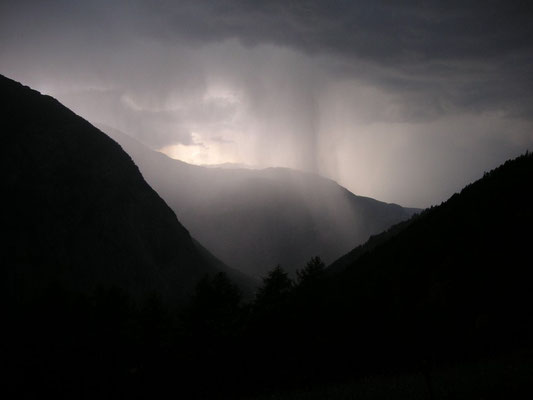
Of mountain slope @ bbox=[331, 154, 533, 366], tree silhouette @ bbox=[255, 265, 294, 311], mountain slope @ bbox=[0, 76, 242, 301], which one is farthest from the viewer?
mountain slope @ bbox=[0, 76, 242, 301]

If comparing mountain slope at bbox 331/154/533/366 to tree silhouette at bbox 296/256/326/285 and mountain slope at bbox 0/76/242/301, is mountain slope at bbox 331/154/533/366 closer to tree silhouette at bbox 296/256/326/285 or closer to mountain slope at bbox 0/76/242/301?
tree silhouette at bbox 296/256/326/285

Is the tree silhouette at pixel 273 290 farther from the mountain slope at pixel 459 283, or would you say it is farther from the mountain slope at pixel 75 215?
the mountain slope at pixel 75 215

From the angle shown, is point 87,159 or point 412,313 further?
point 87,159

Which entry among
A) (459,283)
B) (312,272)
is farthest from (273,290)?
(459,283)

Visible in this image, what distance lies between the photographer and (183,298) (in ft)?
280

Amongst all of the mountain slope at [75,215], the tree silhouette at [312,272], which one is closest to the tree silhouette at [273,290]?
the tree silhouette at [312,272]

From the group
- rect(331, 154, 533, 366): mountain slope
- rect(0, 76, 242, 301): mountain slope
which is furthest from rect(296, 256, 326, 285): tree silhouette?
rect(0, 76, 242, 301): mountain slope

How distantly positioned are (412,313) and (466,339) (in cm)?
391

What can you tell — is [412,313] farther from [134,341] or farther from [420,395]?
[134,341]

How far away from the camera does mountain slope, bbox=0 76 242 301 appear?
235 feet

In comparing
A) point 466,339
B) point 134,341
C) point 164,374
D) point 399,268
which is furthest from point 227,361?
point 466,339

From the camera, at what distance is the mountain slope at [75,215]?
235 feet

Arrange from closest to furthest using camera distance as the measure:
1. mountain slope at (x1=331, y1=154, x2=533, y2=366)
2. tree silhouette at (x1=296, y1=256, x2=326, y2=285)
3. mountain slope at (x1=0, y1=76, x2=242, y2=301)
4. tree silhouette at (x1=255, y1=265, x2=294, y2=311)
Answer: mountain slope at (x1=331, y1=154, x2=533, y2=366)
tree silhouette at (x1=255, y1=265, x2=294, y2=311)
tree silhouette at (x1=296, y1=256, x2=326, y2=285)
mountain slope at (x1=0, y1=76, x2=242, y2=301)

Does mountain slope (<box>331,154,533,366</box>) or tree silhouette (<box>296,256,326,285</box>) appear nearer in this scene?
mountain slope (<box>331,154,533,366</box>)
